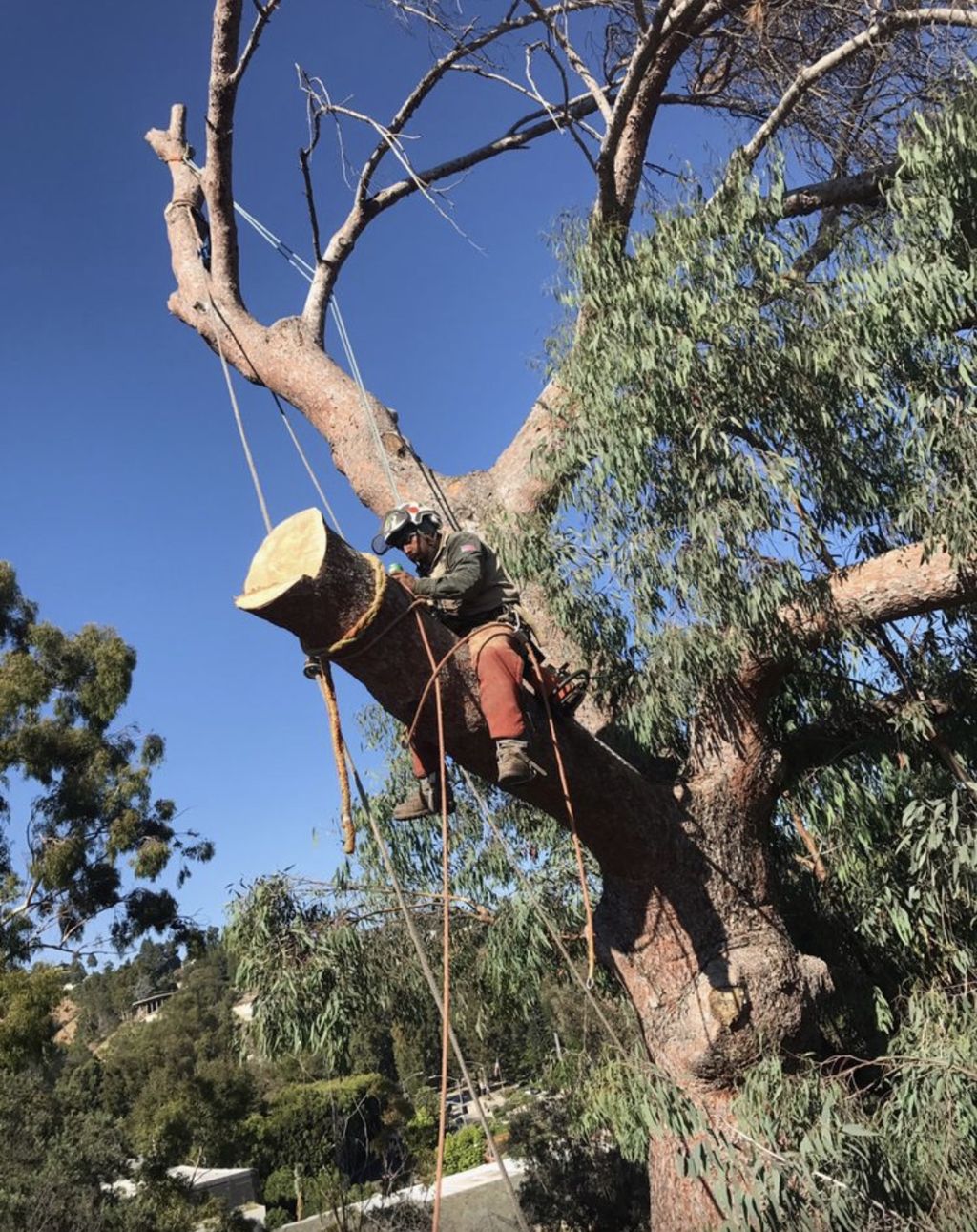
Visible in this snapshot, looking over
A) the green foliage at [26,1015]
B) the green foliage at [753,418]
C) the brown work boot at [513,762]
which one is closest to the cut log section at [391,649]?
the brown work boot at [513,762]

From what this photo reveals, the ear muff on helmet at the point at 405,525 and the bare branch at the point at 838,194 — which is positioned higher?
the bare branch at the point at 838,194

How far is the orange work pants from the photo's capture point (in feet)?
10.2

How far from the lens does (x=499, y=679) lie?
3.20 m

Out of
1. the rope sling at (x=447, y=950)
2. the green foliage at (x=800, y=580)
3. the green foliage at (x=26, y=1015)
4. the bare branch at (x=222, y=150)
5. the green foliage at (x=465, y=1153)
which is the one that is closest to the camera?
the rope sling at (x=447, y=950)

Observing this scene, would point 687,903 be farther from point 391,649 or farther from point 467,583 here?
point 391,649

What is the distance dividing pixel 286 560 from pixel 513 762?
861mm

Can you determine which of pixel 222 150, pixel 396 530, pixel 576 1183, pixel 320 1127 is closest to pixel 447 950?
pixel 396 530

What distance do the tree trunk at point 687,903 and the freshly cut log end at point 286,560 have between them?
568mm

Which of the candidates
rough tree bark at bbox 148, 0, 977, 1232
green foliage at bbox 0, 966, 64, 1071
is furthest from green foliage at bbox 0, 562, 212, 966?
rough tree bark at bbox 148, 0, 977, 1232

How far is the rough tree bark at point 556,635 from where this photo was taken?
3.15m

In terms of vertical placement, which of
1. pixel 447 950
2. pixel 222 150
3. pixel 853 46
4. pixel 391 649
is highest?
pixel 222 150

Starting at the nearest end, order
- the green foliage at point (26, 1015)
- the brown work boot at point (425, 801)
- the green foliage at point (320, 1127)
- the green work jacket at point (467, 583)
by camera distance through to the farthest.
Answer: the green work jacket at point (467, 583) < the brown work boot at point (425, 801) < the green foliage at point (26, 1015) < the green foliage at point (320, 1127)

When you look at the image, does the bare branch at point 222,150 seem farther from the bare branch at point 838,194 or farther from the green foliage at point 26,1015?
the green foliage at point 26,1015

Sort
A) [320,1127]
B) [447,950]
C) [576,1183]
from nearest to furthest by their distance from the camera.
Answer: [447,950] < [576,1183] < [320,1127]
